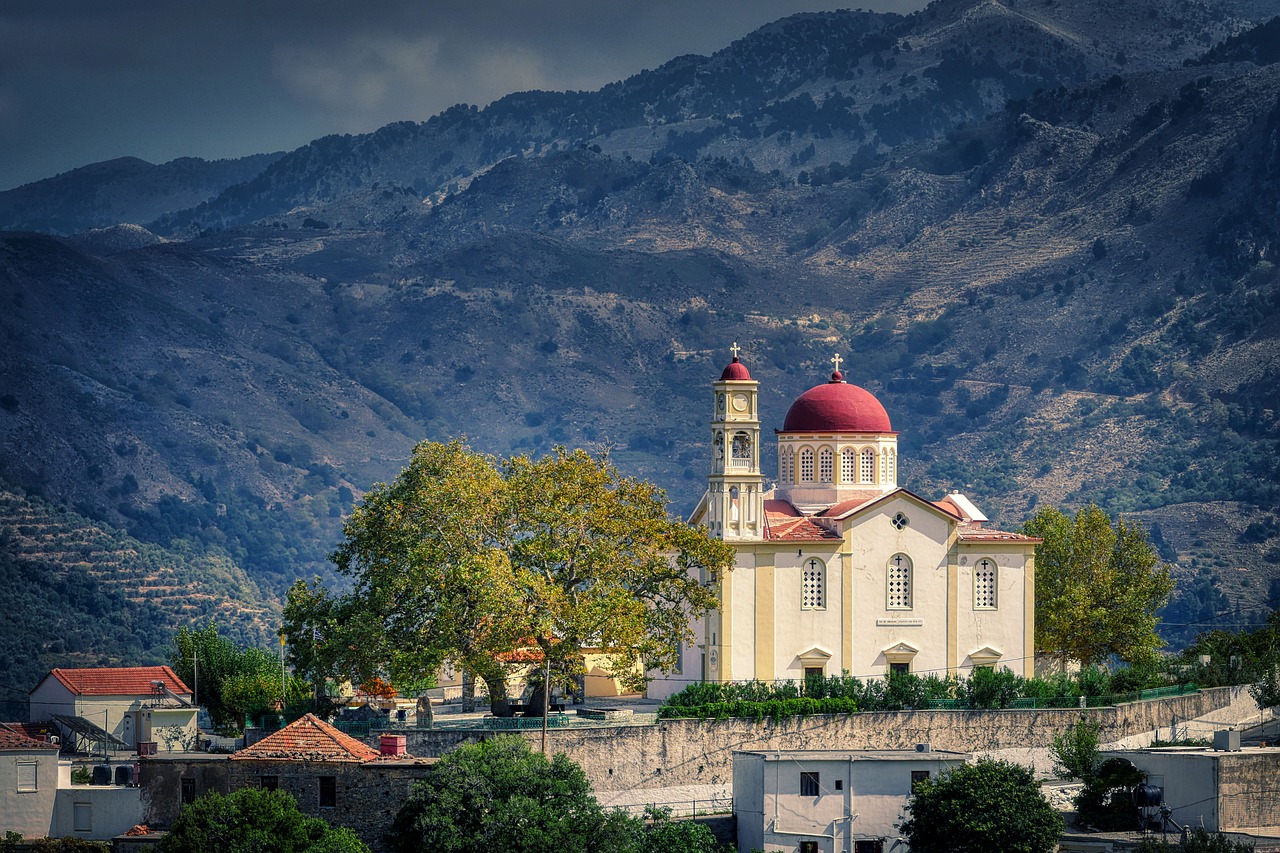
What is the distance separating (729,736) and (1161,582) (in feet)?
91.2

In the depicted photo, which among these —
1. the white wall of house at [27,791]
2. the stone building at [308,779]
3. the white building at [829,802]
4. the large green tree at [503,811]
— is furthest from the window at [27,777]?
the white building at [829,802]

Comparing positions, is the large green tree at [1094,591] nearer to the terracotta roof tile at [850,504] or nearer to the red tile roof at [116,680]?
the terracotta roof tile at [850,504]

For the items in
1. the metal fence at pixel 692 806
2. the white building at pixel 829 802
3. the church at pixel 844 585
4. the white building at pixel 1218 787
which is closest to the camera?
the white building at pixel 829 802

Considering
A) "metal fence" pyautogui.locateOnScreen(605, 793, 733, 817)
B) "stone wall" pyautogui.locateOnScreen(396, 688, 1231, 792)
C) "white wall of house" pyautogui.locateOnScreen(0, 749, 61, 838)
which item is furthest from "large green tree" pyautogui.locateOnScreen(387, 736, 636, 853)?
"white wall of house" pyautogui.locateOnScreen(0, 749, 61, 838)

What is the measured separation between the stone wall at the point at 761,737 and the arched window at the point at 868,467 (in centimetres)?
1470

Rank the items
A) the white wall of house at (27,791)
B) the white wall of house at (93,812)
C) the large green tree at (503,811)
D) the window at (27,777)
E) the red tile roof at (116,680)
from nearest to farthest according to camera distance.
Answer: the large green tree at (503,811)
the white wall of house at (93,812)
the white wall of house at (27,791)
the window at (27,777)
the red tile roof at (116,680)

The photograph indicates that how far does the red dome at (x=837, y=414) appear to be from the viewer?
90.0 m

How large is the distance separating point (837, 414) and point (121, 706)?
30.3m

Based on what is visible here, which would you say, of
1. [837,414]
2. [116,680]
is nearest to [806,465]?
[837,414]

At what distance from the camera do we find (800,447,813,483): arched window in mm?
90188

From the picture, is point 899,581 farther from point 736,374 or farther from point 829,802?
point 829,802

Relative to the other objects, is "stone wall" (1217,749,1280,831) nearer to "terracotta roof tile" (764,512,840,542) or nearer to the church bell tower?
"terracotta roof tile" (764,512,840,542)

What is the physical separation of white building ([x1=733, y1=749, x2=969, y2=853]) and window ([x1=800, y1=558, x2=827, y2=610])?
16.2 metres

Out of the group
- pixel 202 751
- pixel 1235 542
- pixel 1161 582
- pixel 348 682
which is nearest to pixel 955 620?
pixel 1161 582
